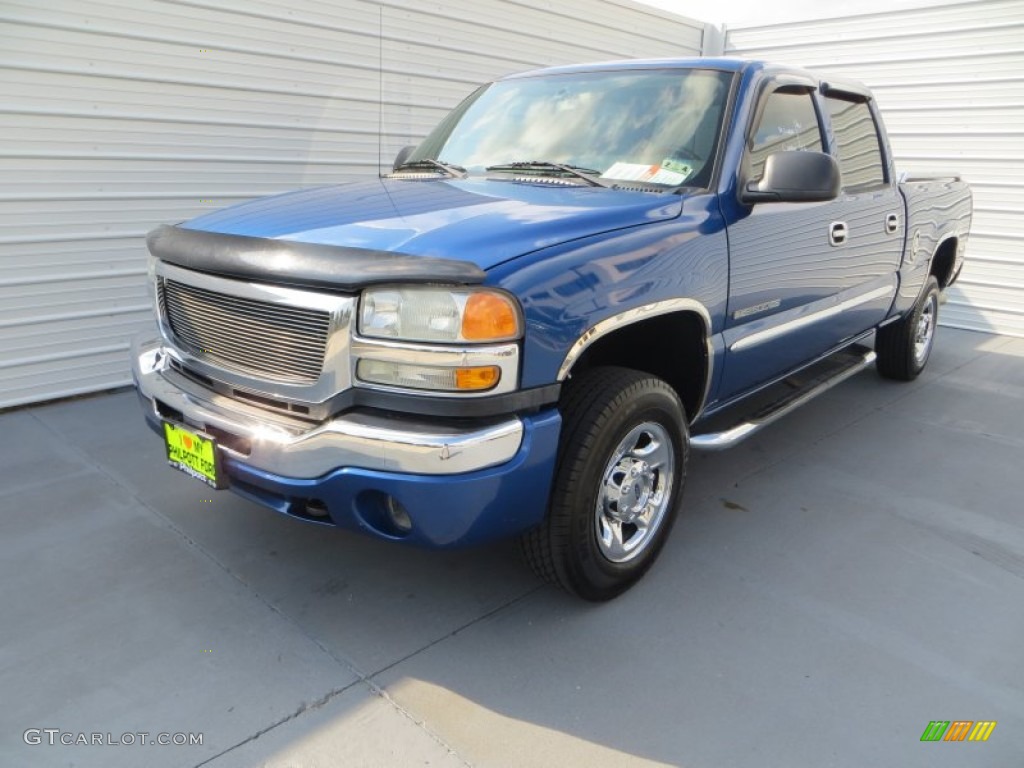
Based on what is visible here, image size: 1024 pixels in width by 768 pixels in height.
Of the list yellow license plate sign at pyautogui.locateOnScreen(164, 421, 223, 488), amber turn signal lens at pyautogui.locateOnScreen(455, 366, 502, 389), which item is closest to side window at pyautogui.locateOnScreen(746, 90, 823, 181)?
amber turn signal lens at pyautogui.locateOnScreen(455, 366, 502, 389)

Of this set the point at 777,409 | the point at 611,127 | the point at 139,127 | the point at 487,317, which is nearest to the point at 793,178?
the point at 611,127

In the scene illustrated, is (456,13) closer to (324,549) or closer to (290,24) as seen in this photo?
(290,24)

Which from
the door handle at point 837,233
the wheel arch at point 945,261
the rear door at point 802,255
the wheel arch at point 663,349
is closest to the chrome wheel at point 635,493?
the wheel arch at point 663,349

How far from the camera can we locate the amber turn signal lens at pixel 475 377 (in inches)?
83.7

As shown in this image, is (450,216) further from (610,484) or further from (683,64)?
(683,64)

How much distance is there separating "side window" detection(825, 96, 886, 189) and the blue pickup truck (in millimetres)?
108

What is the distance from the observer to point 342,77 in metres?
5.75

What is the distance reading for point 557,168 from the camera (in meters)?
3.15

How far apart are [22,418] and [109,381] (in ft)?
1.93

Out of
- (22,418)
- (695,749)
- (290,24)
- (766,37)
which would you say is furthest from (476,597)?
(766,37)

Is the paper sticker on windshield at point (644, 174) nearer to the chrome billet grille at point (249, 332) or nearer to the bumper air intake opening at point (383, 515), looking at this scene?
the chrome billet grille at point (249, 332)

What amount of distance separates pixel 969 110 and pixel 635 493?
6812 mm

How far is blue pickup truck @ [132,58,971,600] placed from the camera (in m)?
2.15

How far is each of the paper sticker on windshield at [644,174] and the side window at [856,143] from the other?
1368 millimetres
